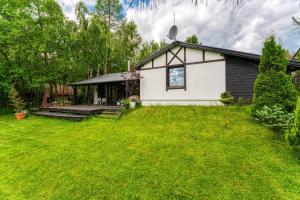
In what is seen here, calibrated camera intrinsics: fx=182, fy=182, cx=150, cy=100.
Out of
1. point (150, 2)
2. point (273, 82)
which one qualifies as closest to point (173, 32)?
point (273, 82)

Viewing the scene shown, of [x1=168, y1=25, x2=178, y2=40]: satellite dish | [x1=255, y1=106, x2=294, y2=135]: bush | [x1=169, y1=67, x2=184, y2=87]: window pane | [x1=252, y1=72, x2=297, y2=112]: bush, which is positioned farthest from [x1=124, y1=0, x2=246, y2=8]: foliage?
[x1=168, y1=25, x2=178, y2=40]: satellite dish

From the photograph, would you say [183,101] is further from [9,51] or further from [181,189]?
[9,51]

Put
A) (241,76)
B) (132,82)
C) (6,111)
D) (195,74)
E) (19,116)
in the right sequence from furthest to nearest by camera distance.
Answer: (6,111), (132,82), (19,116), (195,74), (241,76)

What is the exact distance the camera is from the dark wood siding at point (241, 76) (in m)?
8.77

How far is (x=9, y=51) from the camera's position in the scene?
46.4 feet

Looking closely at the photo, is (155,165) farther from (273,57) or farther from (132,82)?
(132,82)

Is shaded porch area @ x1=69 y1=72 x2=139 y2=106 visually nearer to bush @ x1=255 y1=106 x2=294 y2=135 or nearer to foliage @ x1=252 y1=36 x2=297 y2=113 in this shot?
foliage @ x1=252 y1=36 x2=297 y2=113

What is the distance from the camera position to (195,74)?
9.60 m

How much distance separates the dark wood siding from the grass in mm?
2349

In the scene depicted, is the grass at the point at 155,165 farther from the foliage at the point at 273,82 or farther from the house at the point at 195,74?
the house at the point at 195,74

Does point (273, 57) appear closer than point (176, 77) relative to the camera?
Yes

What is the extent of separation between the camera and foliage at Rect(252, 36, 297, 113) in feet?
20.6

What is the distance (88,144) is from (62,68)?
1396 centimetres

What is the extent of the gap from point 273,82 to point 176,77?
16.1 feet
